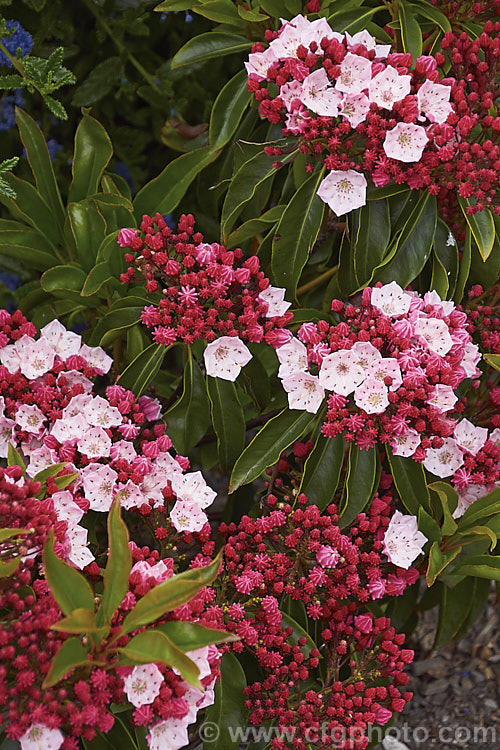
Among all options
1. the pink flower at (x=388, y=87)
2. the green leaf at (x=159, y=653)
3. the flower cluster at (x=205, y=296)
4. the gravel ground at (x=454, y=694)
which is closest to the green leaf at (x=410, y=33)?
the pink flower at (x=388, y=87)

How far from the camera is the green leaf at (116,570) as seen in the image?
1121 mm

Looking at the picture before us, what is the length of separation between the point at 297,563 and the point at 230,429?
1.03 ft

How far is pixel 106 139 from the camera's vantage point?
6.19ft

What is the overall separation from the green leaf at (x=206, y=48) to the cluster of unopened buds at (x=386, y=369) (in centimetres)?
66

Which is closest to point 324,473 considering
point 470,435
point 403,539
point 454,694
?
point 403,539

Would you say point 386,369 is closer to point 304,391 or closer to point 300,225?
point 304,391

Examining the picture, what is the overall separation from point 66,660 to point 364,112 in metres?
1.11

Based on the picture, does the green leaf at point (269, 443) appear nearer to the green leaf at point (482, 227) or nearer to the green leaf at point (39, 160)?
the green leaf at point (482, 227)

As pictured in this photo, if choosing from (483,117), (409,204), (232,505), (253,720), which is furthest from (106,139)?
(253,720)

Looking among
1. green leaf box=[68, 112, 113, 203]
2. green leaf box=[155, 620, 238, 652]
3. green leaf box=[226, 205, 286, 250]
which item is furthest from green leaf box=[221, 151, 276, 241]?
green leaf box=[155, 620, 238, 652]

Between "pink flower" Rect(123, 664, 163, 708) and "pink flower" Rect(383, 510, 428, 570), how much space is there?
1.91 feet

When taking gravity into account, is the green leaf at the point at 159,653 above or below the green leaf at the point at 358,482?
above

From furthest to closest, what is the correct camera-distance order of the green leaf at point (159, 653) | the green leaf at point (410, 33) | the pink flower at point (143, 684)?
the green leaf at point (410, 33), the pink flower at point (143, 684), the green leaf at point (159, 653)

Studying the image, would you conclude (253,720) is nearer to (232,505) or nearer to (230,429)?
(230,429)
